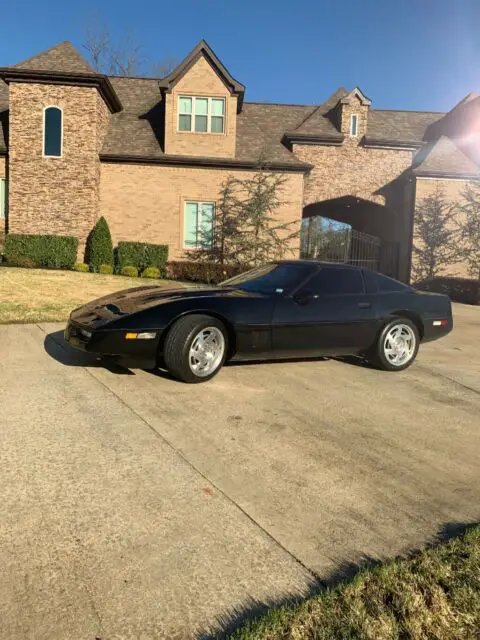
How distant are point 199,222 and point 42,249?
6.07m

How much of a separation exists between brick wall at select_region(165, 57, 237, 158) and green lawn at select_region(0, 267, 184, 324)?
6.88 meters

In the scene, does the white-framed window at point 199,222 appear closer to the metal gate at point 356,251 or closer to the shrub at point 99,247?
the shrub at point 99,247

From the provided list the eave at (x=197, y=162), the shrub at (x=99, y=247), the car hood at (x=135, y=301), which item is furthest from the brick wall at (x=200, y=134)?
the car hood at (x=135, y=301)

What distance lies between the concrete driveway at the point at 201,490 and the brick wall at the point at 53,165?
14.9 m

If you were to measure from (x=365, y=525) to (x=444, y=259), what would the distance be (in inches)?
851

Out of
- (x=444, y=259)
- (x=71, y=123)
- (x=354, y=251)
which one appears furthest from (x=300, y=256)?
(x=71, y=123)

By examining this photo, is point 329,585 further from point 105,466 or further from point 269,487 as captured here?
point 105,466

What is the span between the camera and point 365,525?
9.42 feet

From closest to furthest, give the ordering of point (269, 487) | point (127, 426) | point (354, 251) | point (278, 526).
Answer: point (278, 526)
point (269, 487)
point (127, 426)
point (354, 251)

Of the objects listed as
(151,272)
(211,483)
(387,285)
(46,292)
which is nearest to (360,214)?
(151,272)

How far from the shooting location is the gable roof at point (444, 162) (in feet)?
71.6

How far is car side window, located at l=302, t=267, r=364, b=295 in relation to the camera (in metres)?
6.23

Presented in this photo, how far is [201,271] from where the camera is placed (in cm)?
1875

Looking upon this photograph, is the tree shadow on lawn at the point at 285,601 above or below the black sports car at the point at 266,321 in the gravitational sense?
below
